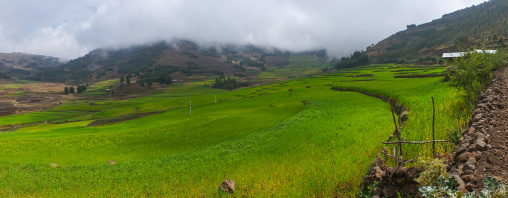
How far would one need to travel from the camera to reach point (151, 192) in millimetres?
12359

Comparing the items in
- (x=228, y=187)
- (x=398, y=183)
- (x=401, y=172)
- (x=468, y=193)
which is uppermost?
(x=468, y=193)

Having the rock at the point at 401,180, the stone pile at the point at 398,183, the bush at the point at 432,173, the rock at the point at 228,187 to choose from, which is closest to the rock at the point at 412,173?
the stone pile at the point at 398,183

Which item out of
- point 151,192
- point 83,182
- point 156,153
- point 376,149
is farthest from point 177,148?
point 376,149

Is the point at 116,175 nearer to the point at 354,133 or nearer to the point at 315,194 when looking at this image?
the point at 315,194

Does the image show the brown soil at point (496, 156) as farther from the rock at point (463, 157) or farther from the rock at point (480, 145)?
the rock at point (463, 157)

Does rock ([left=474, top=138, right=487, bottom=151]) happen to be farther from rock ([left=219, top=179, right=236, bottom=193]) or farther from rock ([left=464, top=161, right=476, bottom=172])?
rock ([left=219, top=179, right=236, bottom=193])

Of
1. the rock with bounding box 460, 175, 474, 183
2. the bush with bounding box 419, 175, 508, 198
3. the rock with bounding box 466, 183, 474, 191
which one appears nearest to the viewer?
the bush with bounding box 419, 175, 508, 198

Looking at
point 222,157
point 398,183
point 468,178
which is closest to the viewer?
point 468,178

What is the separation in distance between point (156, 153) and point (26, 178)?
27.3 feet

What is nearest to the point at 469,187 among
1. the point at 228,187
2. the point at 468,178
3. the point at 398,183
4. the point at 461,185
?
the point at 468,178

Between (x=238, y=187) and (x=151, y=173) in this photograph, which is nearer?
(x=238, y=187)

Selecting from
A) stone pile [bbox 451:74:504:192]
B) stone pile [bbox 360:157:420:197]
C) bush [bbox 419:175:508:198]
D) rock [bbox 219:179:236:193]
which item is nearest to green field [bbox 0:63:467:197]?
rock [bbox 219:179:236:193]

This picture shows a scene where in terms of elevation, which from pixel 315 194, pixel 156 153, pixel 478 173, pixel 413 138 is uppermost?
pixel 478 173

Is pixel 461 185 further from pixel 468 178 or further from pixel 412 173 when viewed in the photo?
Answer: pixel 412 173
